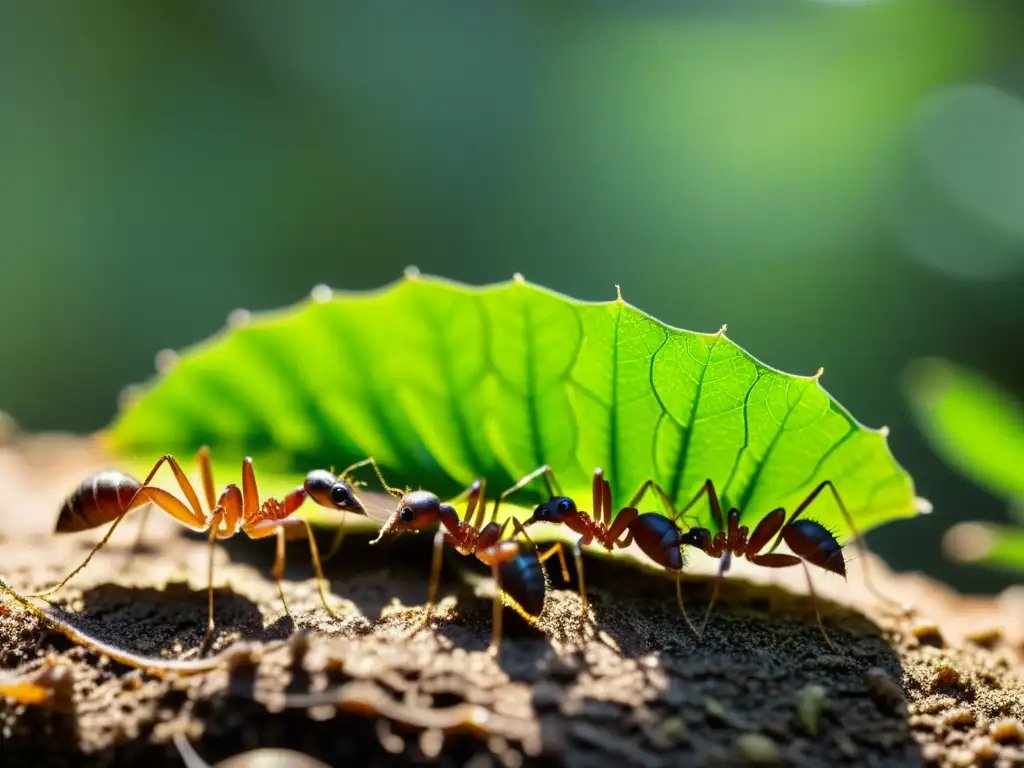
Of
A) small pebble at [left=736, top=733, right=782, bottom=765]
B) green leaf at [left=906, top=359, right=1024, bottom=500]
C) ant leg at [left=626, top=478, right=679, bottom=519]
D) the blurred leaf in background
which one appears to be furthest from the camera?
green leaf at [left=906, top=359, right=1024, bottom=500]

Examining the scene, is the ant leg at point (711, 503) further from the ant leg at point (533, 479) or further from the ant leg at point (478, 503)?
the ant leg at point (478, 503)

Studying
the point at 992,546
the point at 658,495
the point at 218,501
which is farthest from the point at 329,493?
the point at 992,546

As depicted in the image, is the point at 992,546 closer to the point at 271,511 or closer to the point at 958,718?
the point at 958,718

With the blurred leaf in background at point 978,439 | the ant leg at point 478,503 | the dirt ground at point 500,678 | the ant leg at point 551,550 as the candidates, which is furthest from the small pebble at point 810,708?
the blurred leaf in background at point 978,439

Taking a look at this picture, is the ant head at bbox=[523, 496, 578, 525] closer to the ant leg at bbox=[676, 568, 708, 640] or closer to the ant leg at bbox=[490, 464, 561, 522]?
the ant leg at bbox=[490, 464, 561, 522]

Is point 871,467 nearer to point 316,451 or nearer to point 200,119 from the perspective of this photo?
point 316,451

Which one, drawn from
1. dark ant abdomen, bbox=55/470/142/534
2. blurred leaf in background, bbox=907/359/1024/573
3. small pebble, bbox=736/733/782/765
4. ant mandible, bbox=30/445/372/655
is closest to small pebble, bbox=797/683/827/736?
small pebble, bbox=736/733/782/765
